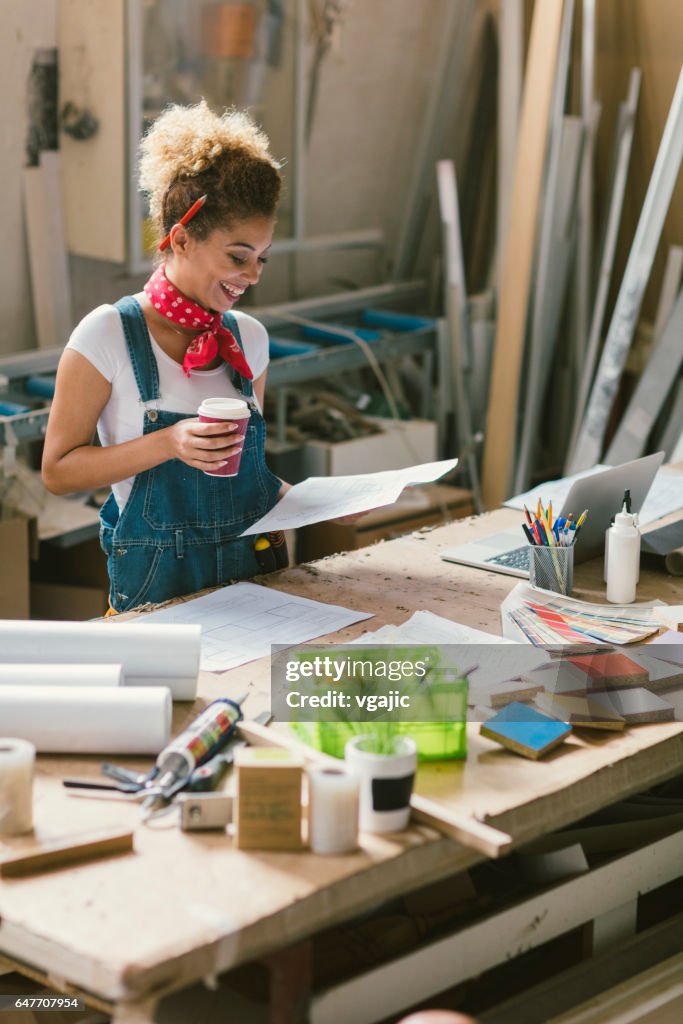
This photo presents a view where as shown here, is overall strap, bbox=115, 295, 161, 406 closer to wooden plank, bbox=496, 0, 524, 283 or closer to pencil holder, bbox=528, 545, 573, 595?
pencil holder, bbox=528, 545, 573, 595

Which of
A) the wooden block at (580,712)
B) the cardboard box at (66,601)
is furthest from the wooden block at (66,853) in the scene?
the cardboard box at (66,601)

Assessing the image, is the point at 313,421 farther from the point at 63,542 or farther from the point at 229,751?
the point at 229,751

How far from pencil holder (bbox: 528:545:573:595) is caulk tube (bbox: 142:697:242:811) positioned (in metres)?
0.78

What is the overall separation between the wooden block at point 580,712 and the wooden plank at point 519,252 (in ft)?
9.53

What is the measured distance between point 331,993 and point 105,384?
3.89ft

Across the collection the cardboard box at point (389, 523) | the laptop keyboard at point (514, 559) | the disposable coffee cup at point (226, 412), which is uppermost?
the disposable coffee cup at point (226, 412)

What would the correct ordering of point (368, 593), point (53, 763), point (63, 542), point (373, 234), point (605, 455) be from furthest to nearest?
point (373, 234)
point (605, 455)
point (63, 542)
point (368, 593)
point (53, 763)

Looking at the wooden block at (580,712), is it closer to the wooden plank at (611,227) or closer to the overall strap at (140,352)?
the overall strap at (140,352)

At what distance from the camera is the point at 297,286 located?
4.84 m

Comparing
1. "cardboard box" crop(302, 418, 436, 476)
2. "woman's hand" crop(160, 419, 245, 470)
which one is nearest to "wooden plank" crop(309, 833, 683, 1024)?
"woman's hand" crop(160, 419, 245, 470)

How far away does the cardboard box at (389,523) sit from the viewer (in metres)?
3.97

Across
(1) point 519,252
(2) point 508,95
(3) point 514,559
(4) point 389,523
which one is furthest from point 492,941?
(2) point 508,95

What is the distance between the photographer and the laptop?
229cm

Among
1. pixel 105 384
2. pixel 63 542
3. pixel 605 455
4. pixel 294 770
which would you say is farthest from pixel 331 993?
pixel 605 455
